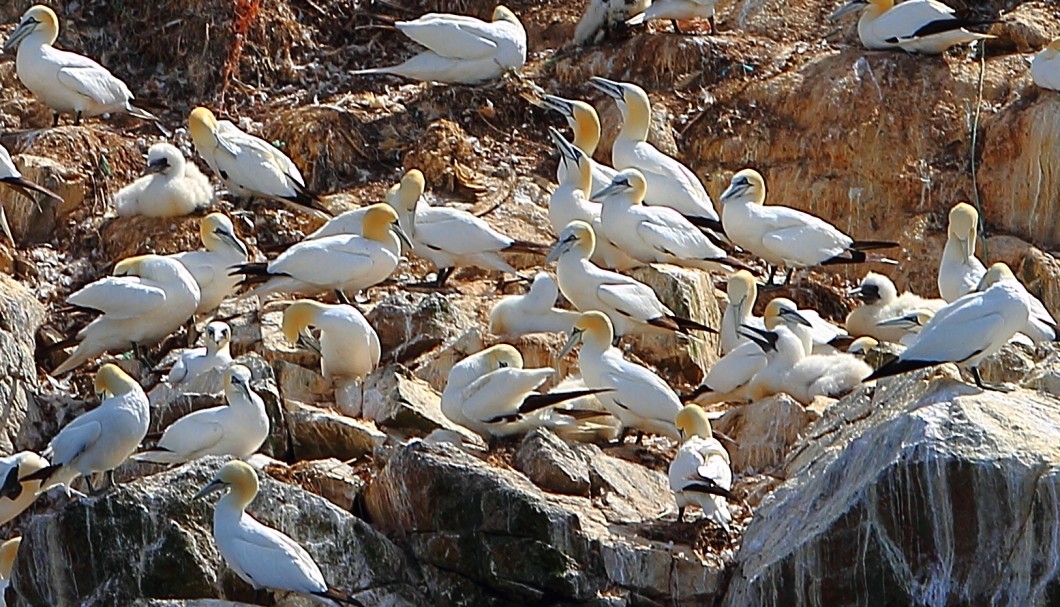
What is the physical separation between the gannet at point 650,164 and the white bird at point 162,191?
286 cm

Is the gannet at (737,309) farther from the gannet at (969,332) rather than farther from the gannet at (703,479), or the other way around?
the gannet at (969,332)

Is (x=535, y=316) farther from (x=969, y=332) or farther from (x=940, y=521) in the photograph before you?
(x=940, y=521)

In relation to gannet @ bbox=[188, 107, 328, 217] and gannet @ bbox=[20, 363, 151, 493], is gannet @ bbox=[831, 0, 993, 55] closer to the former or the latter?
gannet @ bbox=[188, 107, 328, 217]

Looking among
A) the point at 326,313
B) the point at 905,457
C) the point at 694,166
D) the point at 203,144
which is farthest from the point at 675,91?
the point at 905,457

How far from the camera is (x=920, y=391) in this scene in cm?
990

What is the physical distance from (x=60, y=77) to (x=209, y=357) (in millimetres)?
3913

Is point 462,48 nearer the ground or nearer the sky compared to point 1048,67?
nearer the ground

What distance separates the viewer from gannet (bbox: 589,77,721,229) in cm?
1442

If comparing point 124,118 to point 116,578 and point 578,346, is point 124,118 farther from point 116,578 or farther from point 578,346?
point 116,578


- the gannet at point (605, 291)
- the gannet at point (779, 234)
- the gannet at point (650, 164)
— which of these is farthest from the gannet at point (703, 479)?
the gannet at point (650, 164)

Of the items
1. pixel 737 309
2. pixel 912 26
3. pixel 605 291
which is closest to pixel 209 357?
pixel 605 291

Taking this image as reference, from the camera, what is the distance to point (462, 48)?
15.9m

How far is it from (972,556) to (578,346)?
3.82 meters

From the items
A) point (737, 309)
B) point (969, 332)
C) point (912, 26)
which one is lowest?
point (737, 309)
